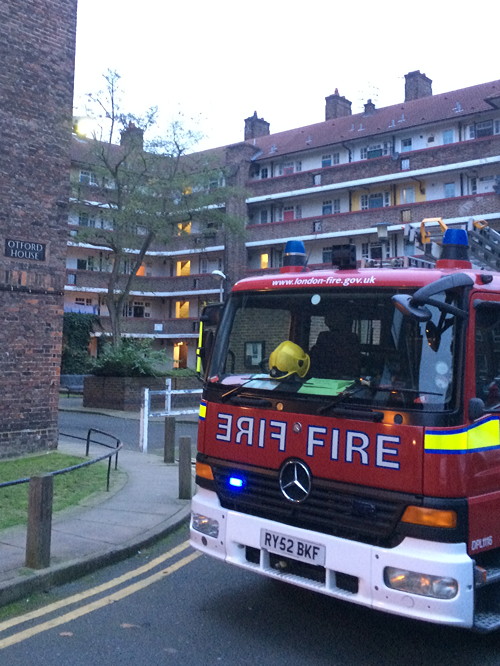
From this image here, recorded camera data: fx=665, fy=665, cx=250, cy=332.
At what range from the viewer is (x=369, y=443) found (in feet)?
13.3

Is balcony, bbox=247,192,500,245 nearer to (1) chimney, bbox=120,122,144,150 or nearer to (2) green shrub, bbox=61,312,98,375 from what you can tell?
(2) green shrub, bbox=61,312,98,375

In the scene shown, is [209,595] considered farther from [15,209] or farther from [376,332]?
[15,209]

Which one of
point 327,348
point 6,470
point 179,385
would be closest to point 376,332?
point 327,348

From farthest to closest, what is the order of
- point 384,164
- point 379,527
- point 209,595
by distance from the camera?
point 384,164
point 209,595
point 379,527

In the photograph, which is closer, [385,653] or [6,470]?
[385,653]

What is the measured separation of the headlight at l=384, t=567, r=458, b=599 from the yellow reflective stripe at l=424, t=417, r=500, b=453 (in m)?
0.72

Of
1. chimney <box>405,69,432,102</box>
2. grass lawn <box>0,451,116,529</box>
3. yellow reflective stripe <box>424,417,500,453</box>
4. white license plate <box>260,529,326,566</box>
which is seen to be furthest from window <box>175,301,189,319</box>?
yellow reflective stripe <box>424,417,500,453</box>

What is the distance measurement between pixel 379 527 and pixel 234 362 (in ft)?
5.65

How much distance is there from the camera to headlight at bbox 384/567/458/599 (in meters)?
3.75

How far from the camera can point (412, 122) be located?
4141 cm

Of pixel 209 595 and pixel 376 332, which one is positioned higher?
pixel 376 332

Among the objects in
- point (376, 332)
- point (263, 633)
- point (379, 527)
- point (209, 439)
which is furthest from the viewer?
point (209, 439)

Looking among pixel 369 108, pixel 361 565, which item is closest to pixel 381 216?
pixel 369 108

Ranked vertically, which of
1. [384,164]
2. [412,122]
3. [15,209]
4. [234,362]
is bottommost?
[234,362]
